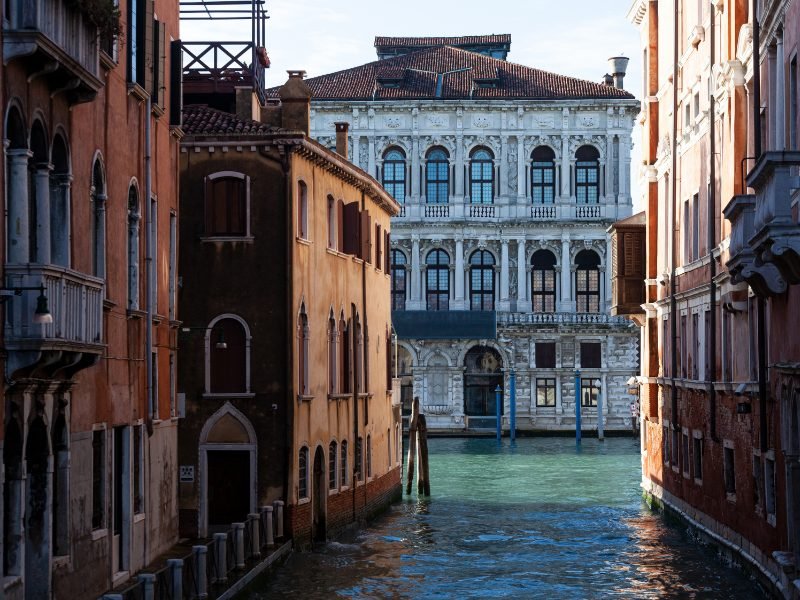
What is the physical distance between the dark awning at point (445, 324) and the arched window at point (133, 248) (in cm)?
4057

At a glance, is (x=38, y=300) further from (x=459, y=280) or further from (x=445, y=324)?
(x=459, y=280)

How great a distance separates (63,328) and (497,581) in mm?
10474

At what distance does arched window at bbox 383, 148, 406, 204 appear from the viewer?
5956cm

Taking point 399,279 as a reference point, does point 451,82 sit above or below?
above

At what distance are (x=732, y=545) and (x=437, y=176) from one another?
39458 mm

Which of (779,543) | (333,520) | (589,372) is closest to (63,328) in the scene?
(779,543)

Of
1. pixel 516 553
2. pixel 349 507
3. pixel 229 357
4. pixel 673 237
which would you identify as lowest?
pixel 516 553

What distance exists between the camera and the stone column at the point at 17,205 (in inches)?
503

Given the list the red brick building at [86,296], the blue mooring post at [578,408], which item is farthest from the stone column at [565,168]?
the red brick building at [86,296]

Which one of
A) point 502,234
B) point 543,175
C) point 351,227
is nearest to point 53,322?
point 351,227

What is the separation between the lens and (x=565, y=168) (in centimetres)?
5881

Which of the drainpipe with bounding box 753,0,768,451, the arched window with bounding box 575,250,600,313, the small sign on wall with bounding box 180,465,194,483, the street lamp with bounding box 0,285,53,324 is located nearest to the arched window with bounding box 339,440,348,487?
the small sign on wall with bounding box 180,465,194,483

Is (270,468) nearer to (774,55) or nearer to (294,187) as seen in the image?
(294,187)

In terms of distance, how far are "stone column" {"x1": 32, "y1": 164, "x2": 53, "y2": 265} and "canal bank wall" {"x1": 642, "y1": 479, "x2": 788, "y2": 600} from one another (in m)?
7.84
